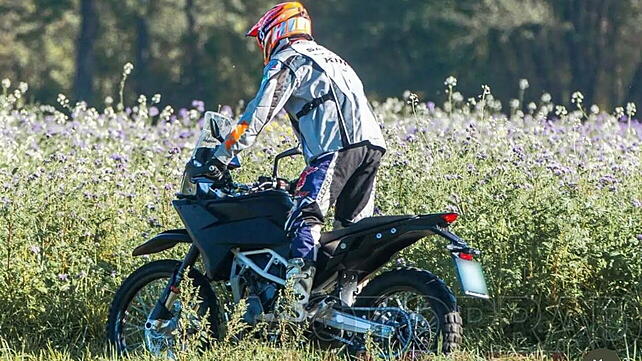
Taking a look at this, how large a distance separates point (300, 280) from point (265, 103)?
3.06ft

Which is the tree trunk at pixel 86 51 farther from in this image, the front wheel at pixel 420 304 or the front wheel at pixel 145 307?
the front wheel at pixel 420 304

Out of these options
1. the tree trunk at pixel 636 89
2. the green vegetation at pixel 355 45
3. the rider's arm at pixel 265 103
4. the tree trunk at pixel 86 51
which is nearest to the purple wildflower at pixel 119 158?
the rider's arm at pixel 265 103

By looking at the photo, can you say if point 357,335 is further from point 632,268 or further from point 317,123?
point 632,268

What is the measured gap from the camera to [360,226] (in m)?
7.48

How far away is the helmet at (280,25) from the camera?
25.9ft

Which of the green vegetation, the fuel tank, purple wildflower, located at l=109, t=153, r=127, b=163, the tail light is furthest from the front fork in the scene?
the green vegetation

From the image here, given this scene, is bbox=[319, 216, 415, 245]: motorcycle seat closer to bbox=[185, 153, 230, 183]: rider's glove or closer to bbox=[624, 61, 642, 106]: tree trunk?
bbox=[185, 153, 230, 183]: rider's glove

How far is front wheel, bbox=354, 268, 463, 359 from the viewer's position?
284 inches

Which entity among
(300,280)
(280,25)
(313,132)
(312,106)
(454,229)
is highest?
(280,25)

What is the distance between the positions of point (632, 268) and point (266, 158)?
2.86 meters

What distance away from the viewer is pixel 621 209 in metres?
8.66

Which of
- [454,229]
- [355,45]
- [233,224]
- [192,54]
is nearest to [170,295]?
[233,224]

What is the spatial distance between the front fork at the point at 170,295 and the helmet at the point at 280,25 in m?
1.14

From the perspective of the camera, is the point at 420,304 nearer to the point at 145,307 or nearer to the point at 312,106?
the point at 312,106
